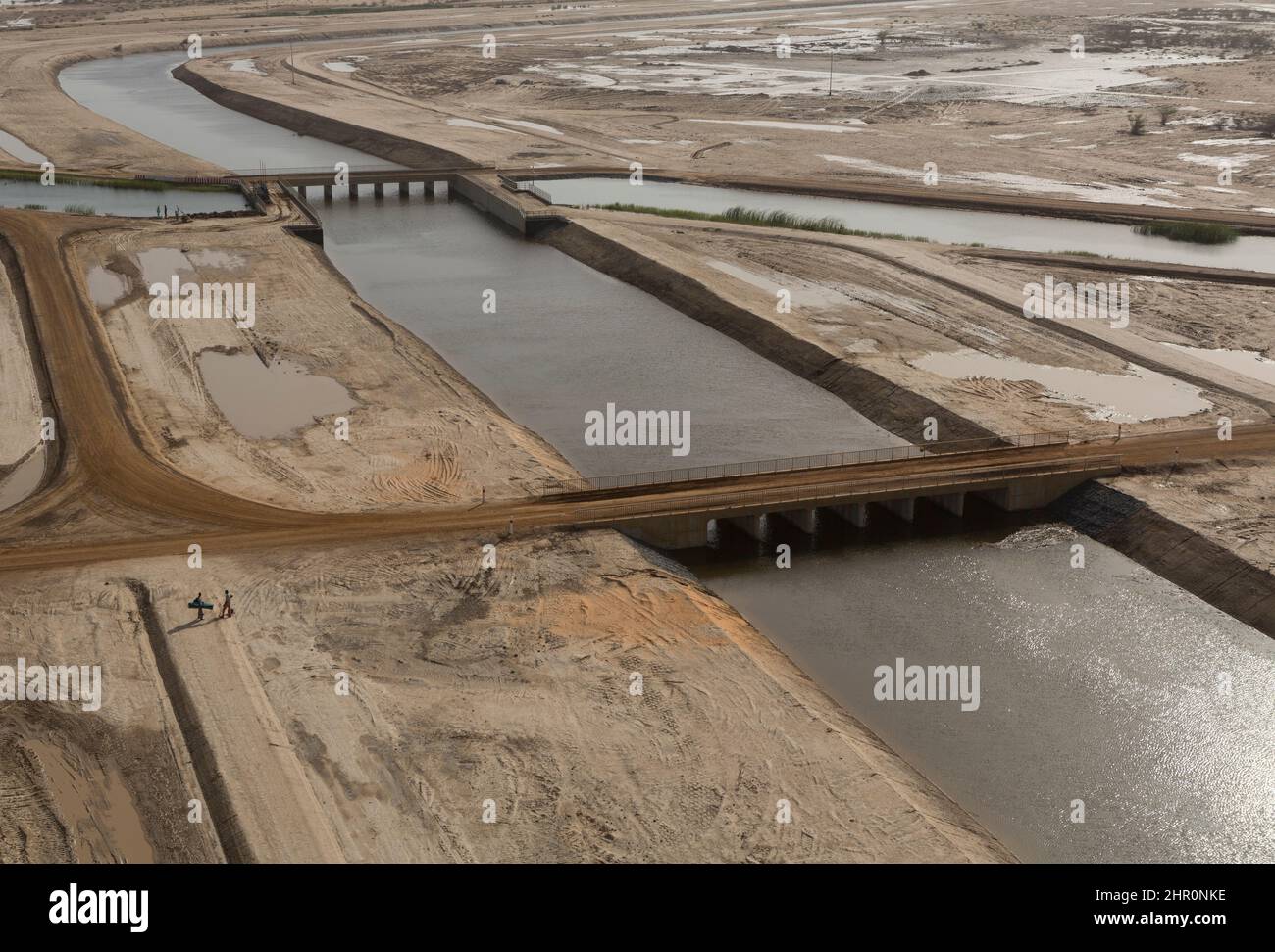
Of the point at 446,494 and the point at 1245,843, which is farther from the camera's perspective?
the point at 446,494

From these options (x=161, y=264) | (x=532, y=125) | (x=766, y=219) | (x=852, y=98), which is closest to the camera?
(x=161, y=264)

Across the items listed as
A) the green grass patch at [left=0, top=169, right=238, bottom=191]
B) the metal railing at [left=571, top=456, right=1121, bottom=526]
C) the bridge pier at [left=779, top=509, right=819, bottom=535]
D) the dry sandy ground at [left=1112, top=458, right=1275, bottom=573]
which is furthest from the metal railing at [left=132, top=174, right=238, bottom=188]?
the dry sandy ground at [left=1112, top=458, right=1275, bottom=573]

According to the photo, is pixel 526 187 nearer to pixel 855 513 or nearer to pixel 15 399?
pixel 15 399

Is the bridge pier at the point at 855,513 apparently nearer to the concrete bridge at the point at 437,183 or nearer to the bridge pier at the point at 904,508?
the bridge pier at the point at 904,508

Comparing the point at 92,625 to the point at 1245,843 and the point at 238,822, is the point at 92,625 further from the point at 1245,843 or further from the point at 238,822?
the point at 1245,843

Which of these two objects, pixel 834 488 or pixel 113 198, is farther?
pixel 113 198

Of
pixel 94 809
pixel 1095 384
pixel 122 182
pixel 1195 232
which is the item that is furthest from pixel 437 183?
pixel 94 809
